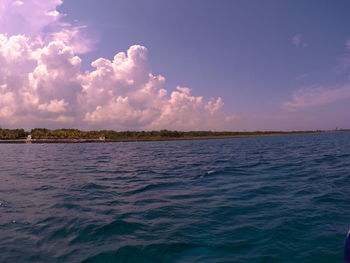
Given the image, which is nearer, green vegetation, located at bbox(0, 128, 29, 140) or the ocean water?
the ocean water

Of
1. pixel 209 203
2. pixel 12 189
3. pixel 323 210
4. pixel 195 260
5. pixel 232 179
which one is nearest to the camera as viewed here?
pixel 195 260

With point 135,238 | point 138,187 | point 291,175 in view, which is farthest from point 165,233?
point 291,175

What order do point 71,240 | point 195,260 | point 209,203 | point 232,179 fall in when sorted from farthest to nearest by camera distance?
point 232,179 < point 209,203 < point 71,240 < point 195,260

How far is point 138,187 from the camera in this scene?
16.1m

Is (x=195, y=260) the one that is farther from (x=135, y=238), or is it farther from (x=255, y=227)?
(x=255, y=227)

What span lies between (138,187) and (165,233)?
27.1ft

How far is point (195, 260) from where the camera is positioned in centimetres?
650

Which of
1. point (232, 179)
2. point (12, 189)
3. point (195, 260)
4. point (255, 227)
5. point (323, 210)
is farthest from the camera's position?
point (232, 179)

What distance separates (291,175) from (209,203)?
10.5m

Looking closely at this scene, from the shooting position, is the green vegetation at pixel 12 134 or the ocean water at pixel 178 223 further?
the green vegetation at pixel 12 134

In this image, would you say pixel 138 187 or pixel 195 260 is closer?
pixel 195 260

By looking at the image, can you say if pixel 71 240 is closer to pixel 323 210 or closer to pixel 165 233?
pixel 165 233

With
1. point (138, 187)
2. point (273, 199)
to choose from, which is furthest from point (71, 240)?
point (273, 199)

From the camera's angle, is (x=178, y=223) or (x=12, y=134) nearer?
(x=178, y=223)
